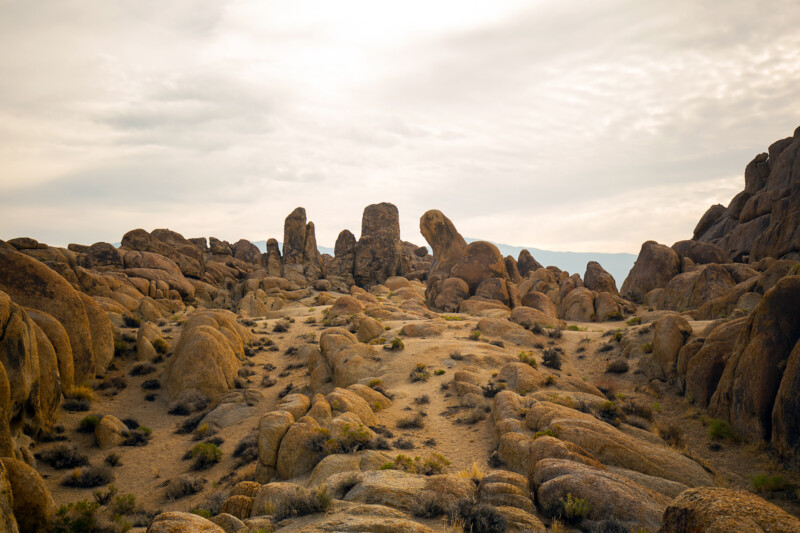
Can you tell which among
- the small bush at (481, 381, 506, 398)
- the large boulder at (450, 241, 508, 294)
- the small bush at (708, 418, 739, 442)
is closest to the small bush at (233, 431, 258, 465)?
the small bush at (481, 381, 506, 398)

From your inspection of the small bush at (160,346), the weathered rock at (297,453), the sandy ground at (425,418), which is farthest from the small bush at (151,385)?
the weathered rock at (297,453)

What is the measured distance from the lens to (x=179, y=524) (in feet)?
26.7

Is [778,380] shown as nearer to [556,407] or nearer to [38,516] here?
[556,407]

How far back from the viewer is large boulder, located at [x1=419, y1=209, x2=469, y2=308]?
5784cm

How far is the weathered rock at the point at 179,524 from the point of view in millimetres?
7980

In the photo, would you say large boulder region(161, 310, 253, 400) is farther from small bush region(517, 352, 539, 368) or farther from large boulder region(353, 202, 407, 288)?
large boulder region(353, 202, 407, 288)

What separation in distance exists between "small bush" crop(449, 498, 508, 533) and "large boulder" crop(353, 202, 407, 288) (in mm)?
69539

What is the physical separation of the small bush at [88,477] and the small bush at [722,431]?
26.1 metres

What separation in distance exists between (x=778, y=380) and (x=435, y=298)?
37.9 meters

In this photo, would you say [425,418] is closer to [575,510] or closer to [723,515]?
[575,510]

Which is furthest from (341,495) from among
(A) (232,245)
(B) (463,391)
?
(A) (232,245)

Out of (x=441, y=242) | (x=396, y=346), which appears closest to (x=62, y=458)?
(x=396, y=346)

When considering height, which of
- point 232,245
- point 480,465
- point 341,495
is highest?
point 232,245

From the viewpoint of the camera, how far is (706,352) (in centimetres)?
2117
